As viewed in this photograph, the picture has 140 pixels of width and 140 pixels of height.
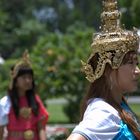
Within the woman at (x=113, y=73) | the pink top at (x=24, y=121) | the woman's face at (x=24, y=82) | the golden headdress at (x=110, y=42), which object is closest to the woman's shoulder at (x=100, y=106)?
the woman at (x=113, y=73)

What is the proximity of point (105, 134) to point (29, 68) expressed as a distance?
4.15 metres

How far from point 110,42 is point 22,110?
3.76 meters

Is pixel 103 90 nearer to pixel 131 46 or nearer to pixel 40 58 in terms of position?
pixel 131 46

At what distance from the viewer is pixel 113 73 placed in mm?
3045

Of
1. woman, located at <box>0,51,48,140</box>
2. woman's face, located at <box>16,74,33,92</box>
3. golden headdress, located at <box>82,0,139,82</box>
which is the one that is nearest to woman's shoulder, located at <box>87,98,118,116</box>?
golden headdress, located at <box>82,0,139,82</box>

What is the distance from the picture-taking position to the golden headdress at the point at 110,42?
304cm

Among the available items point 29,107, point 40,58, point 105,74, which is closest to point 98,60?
point 105,74

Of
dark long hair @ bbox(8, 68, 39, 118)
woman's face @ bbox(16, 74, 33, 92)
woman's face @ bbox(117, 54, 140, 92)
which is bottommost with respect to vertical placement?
dark long hair @ bbox(8, 68, 39, 118)

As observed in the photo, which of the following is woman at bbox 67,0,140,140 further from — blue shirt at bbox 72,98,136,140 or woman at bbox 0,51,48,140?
woman at bbox 0,51,48,140

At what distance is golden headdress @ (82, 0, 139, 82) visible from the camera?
304cm

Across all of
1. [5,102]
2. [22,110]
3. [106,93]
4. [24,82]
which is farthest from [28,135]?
[106,93]

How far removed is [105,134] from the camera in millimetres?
2830

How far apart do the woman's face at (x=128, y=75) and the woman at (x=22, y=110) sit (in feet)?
11.8

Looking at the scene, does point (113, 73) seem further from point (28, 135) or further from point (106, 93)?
point (28, 135)
